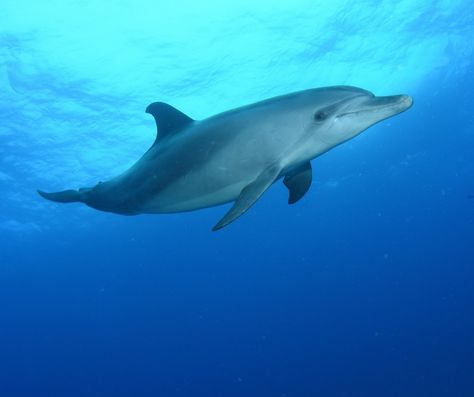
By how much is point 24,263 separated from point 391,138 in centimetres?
3936

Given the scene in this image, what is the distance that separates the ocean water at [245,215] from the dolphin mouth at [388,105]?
11905mm

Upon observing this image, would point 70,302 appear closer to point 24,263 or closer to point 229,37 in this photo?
point 24,263

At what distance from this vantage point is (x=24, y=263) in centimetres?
4519

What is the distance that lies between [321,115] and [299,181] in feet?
5.33

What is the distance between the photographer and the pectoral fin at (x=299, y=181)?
17.6 feet

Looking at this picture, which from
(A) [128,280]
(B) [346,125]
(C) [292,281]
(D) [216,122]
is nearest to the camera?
(B) [346,125]

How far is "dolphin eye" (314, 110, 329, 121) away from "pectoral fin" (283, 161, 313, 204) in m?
1.42

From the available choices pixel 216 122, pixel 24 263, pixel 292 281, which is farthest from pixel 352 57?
pixel 292 281

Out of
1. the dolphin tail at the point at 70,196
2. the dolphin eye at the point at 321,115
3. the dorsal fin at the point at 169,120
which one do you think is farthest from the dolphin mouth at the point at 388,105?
the dolphin tail at the point at 70,196

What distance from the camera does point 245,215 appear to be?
4584 centimetres

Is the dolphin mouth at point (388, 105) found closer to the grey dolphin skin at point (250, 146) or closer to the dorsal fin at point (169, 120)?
the grey dolphin skin at point (250, 146)

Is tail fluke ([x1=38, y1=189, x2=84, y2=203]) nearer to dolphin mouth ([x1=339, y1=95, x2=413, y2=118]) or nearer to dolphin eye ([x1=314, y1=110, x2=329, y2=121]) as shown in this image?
dolphin eye ([x1=314, y1=110, x2=329, y2=121])

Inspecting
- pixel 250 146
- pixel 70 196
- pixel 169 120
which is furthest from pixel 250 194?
pixel 70 196

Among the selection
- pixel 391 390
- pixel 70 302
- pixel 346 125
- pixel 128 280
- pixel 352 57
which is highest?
pixel 352 57
